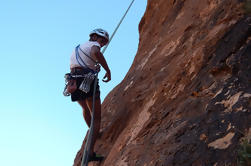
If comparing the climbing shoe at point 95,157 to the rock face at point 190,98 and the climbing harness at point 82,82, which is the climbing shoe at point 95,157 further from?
the climbing harness at point 82,82

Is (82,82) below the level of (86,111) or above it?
above

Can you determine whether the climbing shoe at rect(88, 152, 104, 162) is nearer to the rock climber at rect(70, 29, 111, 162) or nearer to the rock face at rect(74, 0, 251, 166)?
the rock climber at rect(70, 29, 111, 162)

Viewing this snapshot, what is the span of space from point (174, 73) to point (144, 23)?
424cm

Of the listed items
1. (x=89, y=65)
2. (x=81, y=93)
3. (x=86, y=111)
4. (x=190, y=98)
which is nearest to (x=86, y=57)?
(x=89, y=65)

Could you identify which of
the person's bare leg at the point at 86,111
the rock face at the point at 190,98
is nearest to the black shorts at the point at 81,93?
the person's bare leg at the point at 86,111

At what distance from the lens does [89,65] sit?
5969 millimetres

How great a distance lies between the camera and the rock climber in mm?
5794

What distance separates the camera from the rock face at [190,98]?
3727 mm

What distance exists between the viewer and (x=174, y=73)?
5152 mm

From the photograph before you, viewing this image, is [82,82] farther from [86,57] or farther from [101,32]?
[101,32]

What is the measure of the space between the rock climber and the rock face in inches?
19.2

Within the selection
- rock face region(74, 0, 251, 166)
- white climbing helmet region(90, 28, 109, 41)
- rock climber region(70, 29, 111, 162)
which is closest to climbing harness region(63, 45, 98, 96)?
rock climber region(70, 29, 111, 162)

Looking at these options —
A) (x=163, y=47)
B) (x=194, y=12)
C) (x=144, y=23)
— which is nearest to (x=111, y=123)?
(x=163, y=47)

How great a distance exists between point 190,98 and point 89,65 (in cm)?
204
